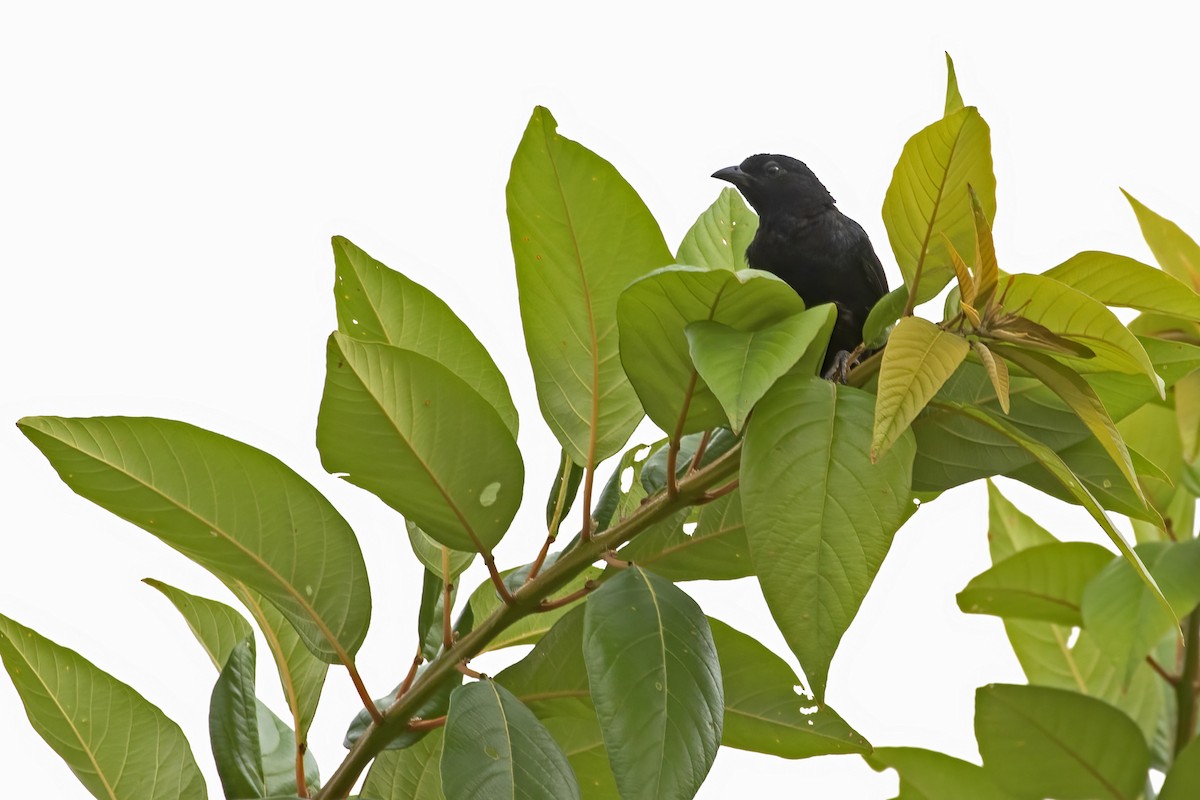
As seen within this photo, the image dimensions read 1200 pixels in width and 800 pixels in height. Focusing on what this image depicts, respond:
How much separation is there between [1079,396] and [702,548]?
0.37 meters

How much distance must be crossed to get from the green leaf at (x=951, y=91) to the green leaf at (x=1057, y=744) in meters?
0.65

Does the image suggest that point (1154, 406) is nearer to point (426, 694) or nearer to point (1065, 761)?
point (1065, 761)

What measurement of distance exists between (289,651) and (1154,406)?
3.84 ft

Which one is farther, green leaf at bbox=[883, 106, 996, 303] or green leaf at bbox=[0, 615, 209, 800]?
green leaf at bbox=[0, 615, 209, 800]

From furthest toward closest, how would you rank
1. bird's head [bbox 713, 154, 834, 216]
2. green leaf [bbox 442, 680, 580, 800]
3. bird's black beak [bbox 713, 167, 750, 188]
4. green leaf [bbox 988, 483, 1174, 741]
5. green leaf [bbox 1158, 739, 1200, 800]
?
bird's black beak [bbox 713, 167, 750, 188]
bird's head [bbox 713, 154, 834, 216]
green leaf [bbox 988, 483, 1174, 741]
green leaf [bbox 1158, 739, 1200, 800]
green leaf [bbox 442, 680, 580, 800]

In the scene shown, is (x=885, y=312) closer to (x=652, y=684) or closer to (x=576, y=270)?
(x=576, y=270)

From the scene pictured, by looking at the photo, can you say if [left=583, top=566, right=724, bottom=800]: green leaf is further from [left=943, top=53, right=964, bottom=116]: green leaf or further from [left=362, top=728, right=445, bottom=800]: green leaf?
[left=943, top=53, right=964, bottom=116]: green leaf

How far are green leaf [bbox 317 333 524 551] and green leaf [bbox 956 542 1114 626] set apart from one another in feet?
2.35

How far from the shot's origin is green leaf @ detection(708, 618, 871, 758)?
112cm

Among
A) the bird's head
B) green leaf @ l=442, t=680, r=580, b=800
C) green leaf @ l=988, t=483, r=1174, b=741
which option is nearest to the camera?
green leaf @ l=442, t=680, r=580, b=800

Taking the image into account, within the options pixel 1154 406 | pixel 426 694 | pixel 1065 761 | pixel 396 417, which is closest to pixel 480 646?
pixel 426 694

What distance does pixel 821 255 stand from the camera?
1.98 m

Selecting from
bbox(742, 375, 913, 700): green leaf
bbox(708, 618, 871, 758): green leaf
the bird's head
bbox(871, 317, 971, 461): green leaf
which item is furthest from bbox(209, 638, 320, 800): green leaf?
the bird's head

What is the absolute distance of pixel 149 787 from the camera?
1.19 metres
